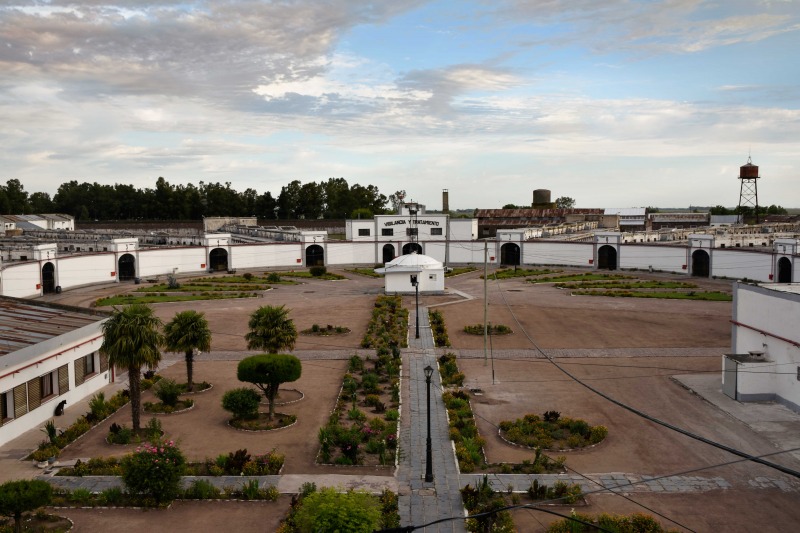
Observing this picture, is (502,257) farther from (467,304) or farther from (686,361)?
A: (686,361)

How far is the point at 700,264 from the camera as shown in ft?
217

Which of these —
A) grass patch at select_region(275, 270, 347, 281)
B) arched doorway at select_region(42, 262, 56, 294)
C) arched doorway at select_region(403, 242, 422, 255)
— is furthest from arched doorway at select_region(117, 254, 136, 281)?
arched doorway at select_region(403, 242, 422, 255)

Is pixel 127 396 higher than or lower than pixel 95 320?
lower

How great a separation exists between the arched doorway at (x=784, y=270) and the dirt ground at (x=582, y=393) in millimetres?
14138

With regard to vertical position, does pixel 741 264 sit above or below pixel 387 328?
above

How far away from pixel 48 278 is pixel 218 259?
65.2 ft

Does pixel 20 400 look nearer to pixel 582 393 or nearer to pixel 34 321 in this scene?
pixel 34 321

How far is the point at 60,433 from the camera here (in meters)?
22.6

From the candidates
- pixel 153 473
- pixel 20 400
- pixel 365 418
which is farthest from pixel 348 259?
pixel 153 473

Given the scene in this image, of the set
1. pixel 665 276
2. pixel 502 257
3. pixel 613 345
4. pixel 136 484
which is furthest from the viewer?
pixel 502 257

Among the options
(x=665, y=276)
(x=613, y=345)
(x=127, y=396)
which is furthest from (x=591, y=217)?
(x=127, y=396)

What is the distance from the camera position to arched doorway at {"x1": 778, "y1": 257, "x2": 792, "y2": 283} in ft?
186

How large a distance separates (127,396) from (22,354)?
16.4 ft

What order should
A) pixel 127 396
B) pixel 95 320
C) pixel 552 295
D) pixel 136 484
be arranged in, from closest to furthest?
1. pixel 136 484
2. pixel 127 396
3. pixel 95 320
4. pixel 552 295
